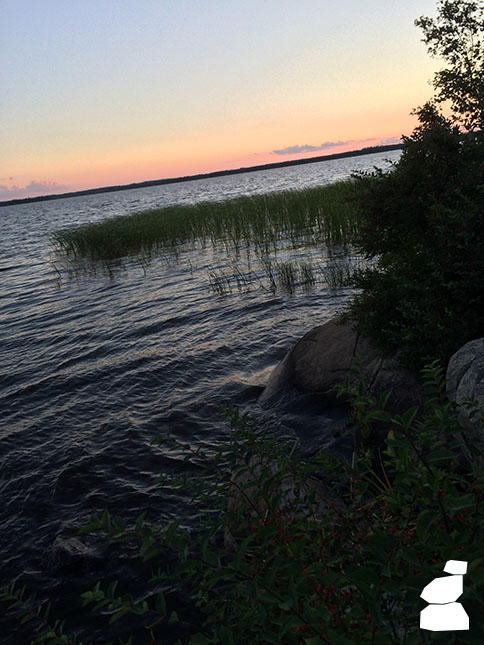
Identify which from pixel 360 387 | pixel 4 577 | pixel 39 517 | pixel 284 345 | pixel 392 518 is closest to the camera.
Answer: pixel 360 387

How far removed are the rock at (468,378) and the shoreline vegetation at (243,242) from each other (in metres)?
9.00

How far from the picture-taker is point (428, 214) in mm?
6590

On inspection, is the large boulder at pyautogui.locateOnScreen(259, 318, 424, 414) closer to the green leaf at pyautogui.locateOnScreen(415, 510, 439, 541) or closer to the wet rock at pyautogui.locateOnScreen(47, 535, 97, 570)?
the wet rock at pyautogui.locateOnScreen(47, 535, 97, 570)

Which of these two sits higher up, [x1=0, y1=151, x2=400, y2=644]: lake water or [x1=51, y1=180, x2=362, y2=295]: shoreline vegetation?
[x1=51, y1=180, x2=362, y2=295]: shoreline vegetation

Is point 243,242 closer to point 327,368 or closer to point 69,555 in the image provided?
point 327,368

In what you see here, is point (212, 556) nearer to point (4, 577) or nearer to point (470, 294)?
point (4, 577)

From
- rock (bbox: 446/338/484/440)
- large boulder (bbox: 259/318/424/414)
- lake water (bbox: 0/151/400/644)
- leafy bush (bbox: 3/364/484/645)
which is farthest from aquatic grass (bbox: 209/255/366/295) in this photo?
leafy bush (bbox: 3/364/484/645)

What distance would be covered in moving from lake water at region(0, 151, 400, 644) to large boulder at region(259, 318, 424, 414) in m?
0.45

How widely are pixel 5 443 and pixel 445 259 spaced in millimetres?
6951

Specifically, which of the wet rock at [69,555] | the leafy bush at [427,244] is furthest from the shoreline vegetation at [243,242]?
the wet rock at [69,555]

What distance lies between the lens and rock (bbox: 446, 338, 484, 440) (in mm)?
3955

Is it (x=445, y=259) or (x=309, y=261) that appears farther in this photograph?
(x=309, y=261)

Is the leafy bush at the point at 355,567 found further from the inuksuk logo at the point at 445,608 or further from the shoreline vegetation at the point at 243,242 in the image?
the shoreline vegetation at the point at 243,242

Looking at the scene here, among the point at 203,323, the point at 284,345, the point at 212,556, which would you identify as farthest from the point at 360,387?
the point at 203,323
